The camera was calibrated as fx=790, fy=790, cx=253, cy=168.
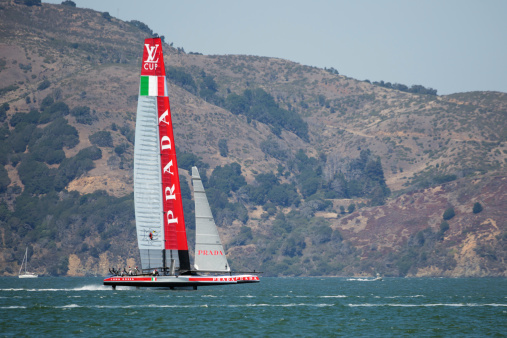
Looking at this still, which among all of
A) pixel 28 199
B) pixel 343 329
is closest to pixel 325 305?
pixel 343 329

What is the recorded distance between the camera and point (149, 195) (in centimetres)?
6550

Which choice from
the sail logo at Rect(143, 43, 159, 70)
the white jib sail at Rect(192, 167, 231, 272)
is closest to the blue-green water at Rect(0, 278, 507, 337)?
the white jib sail at Rect(192, 167, 231, 272)

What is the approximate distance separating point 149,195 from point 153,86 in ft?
30.1

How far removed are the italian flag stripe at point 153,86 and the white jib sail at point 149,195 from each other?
5.19ft

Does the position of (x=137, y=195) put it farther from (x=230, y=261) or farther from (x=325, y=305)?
(x=230, y=261)

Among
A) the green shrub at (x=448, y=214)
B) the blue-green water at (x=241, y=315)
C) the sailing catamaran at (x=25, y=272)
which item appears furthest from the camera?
the green shrub at (x=448, y=214)

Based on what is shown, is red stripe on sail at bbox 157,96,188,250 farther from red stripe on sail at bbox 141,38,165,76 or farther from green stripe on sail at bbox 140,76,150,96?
red stripe on sail at bbox 141,38,165,76

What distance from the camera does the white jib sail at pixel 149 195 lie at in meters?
65.4

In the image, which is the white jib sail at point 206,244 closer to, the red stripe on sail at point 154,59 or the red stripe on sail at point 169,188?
the red stripe on sail at point 169,188

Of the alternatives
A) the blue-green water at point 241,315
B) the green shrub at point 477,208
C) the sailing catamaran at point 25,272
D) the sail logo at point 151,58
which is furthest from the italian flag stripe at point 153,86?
the green shrub at point 477,208

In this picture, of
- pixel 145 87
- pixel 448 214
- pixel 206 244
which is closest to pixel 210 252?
pixel 206 244

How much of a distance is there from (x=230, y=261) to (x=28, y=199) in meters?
51.1

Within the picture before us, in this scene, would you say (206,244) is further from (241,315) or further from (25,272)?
(25,272)

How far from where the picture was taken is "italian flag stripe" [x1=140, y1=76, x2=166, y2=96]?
66250 millimetres
